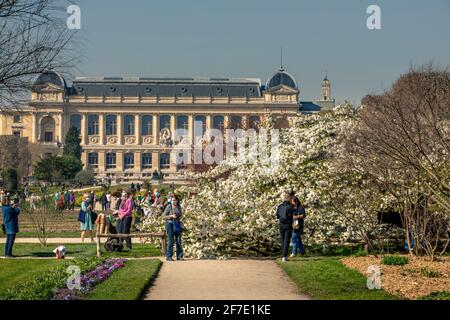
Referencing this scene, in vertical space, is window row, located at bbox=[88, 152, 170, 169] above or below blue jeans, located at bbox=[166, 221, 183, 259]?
above

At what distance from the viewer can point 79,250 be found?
20938mm

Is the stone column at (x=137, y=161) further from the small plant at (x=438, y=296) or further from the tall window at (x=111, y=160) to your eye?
the small plant at (x=438, y=296)

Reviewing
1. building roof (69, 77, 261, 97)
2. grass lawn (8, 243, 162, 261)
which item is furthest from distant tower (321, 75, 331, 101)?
grass lawn (8, 243, 162, 261)

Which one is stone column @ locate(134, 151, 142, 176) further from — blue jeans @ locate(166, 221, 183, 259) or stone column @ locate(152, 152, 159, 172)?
blue jeans @ locate(166, 221, 183, 259)

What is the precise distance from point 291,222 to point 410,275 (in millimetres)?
3917

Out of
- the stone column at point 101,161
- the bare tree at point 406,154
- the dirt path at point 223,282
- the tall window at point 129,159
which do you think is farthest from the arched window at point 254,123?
the tall window at point 129,159

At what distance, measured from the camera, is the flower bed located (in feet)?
39.3

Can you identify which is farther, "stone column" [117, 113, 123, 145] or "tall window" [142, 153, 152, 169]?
"stone column" [117, 113, 123, 145]

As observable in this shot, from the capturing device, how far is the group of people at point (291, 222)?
58.2 ft

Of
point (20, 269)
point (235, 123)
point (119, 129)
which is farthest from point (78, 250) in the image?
point (119, 129)

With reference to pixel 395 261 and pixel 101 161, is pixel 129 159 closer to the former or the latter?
pixel 101 161

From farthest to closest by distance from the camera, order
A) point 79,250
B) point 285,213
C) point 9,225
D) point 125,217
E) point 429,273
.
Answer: point 125,217 → point 79,250 → point 9,225 → point 285,213 → point 429,273
